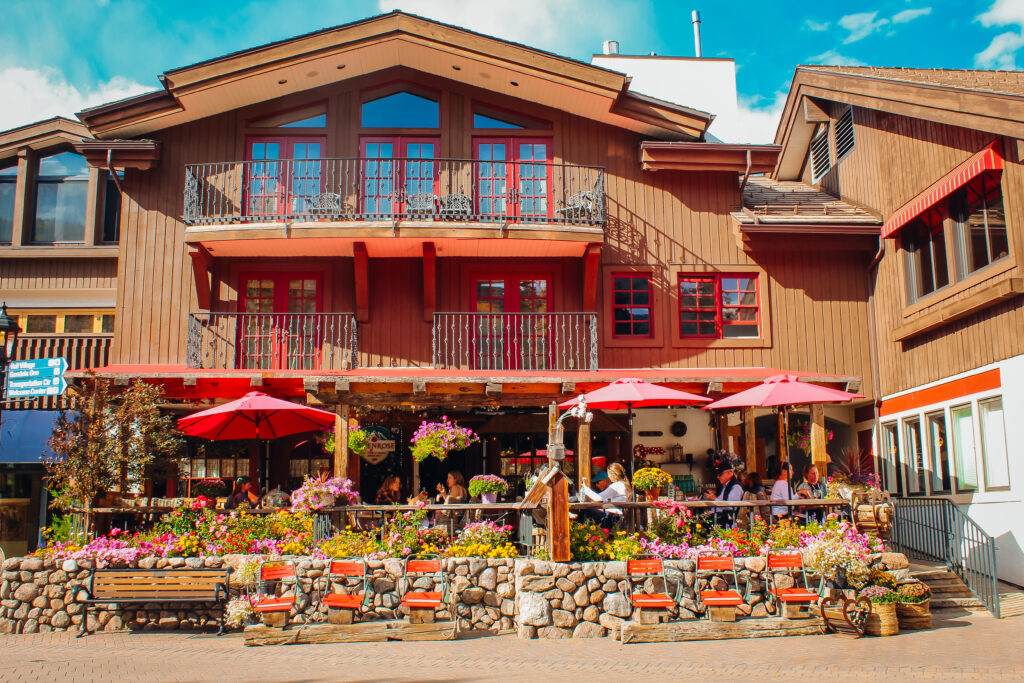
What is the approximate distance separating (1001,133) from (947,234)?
2.43 meters

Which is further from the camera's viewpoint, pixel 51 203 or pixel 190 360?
pixel 51 203

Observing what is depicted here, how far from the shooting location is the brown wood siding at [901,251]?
12.1 metres

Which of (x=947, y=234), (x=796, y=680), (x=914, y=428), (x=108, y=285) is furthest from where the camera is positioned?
→ (x=108, y=285)

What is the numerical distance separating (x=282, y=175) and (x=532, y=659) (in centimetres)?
1079

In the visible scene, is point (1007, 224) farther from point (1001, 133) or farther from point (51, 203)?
point (51, 203)

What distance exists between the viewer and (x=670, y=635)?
10.1m

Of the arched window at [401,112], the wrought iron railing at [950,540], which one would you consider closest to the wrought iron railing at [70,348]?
the arched window at [401,112]

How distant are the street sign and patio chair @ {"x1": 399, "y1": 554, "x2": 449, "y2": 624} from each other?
25.3 ft

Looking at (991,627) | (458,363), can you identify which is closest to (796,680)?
(991,627)

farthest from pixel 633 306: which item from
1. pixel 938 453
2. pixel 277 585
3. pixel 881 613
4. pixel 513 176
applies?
pixel 277 585

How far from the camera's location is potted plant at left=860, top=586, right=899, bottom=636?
10.1 metres

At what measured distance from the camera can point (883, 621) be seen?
10.1m

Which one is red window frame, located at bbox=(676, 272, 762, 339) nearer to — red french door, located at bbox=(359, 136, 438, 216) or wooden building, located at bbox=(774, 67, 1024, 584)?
wooden building, located at bbox=(774, 67, 1024, 584)

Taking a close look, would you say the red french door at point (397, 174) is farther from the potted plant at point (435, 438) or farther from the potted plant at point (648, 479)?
the potted plant at point (648, 479)
